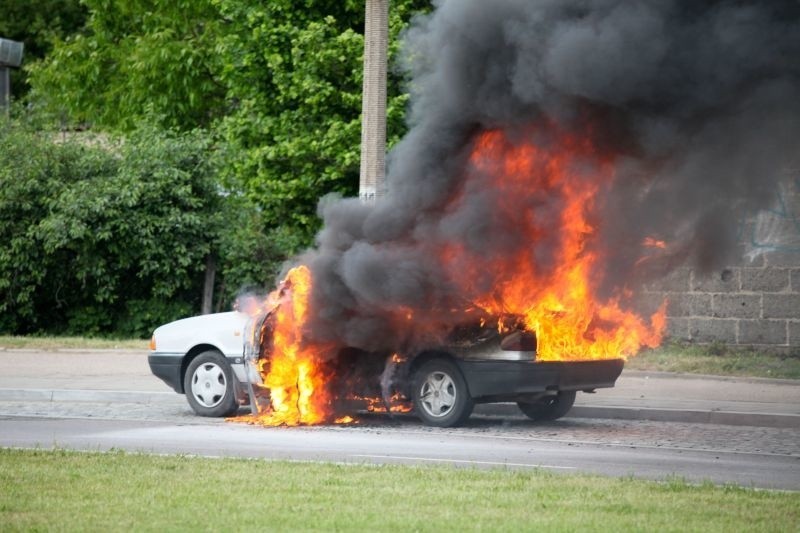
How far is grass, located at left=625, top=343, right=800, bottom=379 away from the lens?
18000 mm

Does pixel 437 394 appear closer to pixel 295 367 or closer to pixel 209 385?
pixel 295 367

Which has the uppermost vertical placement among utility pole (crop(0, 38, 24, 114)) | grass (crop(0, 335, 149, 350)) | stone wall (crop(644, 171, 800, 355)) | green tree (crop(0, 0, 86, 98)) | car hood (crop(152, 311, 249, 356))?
green tree (crop(0, 0, 86, 98))

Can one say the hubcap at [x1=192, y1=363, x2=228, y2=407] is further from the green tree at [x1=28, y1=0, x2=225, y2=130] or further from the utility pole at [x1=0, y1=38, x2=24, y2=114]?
the utility pole at [x1=0, y1=38, x2=24, y2=114]

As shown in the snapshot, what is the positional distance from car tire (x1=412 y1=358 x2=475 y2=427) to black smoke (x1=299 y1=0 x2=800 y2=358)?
37 cm

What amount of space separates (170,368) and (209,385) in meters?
0.50

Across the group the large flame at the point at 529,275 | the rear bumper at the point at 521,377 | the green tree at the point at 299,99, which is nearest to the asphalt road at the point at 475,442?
the rear bumper at the point at 521,377

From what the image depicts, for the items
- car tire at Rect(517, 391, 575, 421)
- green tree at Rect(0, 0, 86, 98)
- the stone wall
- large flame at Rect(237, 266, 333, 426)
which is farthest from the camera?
green tree at Rect(0, 0, 86, 98)

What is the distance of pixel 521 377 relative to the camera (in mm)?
12719

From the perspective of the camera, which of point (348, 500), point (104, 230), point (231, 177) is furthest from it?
point (231, 177)

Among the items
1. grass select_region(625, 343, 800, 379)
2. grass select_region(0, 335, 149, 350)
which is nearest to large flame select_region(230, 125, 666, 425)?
grass select_region(625, 343, 800, 379)

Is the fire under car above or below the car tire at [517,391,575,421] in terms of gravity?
above

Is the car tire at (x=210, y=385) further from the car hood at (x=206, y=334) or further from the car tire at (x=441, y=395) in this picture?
the car tire at (x=441, y=395)

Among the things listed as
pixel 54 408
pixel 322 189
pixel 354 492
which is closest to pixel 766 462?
pixel 354 492

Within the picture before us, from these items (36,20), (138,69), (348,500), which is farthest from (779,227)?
(36,20)
